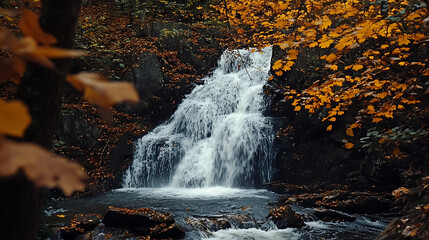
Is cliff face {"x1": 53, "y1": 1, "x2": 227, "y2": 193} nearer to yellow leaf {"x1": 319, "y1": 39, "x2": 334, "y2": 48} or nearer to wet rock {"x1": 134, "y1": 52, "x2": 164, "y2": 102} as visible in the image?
wet rock {"x1": 134, "y1": 52, "x2": 164, "y2": 102}

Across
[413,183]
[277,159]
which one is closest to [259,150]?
[277,159]

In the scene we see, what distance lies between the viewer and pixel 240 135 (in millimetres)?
11758

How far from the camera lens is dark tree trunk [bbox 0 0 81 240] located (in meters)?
1.10

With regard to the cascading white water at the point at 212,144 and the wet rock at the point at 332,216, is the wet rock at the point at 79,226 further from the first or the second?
the wet rock at the point at 332,216

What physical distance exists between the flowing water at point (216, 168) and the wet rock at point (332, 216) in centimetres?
18

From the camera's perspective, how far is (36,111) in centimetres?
117

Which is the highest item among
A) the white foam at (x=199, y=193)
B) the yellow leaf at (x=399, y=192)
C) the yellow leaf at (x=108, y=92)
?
the yellow leaf at (x=108, y=92)

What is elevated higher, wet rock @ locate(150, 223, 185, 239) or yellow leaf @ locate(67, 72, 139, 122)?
yellow leaf @ locate(67, 72, 139, 122)

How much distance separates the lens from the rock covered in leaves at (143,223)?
6.14 meters

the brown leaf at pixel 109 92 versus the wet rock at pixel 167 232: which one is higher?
the brown leaf at pixel 109 92

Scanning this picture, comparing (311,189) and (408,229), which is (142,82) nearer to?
(311,189)

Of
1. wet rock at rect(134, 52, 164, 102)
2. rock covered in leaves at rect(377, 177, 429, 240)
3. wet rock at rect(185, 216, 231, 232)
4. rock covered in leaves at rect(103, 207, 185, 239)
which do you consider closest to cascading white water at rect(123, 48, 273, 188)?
wet rock at rect(134, 52, 164, 102)

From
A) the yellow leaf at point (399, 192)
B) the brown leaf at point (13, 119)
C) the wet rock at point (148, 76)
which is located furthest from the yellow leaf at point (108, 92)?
the wet rock at point (148, 76)

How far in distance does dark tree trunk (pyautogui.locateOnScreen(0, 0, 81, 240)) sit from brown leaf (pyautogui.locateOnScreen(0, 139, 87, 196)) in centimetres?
53
